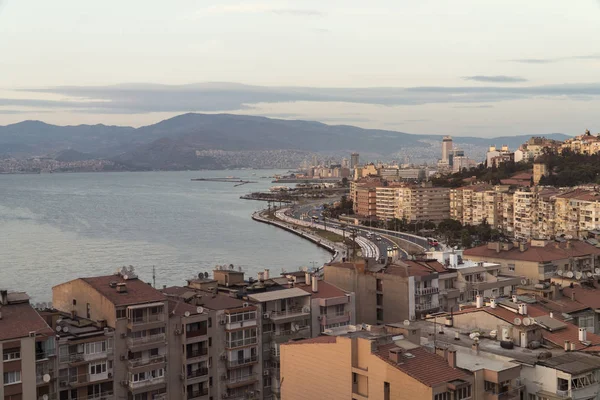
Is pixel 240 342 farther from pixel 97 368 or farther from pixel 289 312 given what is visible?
pixel 97 368

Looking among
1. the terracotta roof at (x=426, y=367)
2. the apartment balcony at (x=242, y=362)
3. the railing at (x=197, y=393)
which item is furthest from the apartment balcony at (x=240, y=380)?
the terracotta roof at (x=426, y=367)

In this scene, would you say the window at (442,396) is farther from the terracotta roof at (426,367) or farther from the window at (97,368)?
the window at (97,368)

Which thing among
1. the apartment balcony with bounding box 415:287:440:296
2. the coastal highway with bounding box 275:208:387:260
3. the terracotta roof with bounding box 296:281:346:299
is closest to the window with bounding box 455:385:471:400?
the terracotta roof with bounding box 296:281:346:299

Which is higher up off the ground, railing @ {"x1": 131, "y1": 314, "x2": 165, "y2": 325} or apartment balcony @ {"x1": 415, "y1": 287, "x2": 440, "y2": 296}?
railing @ {"x1": 131, "y1": 314, "x2": 165, "y2": 325}

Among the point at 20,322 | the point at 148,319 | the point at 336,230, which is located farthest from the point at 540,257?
the point at 336,230

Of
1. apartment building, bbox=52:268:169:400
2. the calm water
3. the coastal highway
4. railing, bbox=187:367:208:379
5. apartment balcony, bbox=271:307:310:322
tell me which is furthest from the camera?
the coastal highway

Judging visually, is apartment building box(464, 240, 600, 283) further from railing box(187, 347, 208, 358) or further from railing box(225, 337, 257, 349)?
railing box(187, 347, 208, 358)

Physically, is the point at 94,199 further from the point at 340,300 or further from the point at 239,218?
the point at 340,300
